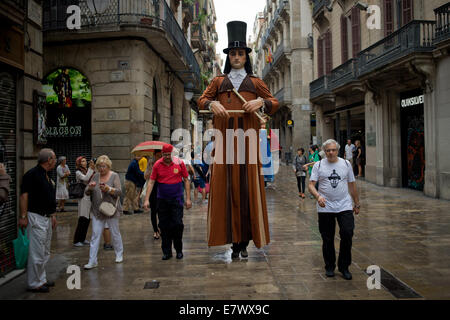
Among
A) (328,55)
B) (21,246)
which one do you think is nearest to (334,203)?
(21,246)

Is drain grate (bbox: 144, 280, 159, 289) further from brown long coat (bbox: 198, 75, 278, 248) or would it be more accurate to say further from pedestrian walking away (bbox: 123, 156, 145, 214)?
pedestrian walking away (bbox: 123, 156, 145, 214)

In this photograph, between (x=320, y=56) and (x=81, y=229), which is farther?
(x=320, y=56)

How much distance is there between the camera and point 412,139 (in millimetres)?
14016

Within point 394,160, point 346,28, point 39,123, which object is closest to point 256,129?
point 39,123

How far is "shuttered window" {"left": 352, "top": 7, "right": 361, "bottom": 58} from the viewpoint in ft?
56.6

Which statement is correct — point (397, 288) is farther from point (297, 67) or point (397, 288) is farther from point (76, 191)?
point (297, 67)

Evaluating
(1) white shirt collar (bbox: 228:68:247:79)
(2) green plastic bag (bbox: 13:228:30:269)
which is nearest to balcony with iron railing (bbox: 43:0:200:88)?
(1) white shirt collar (bbox: 228:68:247:79)

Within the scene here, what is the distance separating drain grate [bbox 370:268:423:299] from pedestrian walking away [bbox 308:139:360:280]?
0.40m

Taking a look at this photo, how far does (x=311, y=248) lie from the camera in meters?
5.85

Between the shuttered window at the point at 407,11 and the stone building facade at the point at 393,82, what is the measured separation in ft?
0.11

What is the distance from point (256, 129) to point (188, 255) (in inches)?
81.7

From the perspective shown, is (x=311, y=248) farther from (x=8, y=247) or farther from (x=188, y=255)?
(x=8, y=247)

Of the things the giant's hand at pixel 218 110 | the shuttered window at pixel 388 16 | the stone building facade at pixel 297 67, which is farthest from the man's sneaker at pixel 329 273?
the stone building facade at pixel 297 67

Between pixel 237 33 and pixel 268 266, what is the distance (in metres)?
3.13
